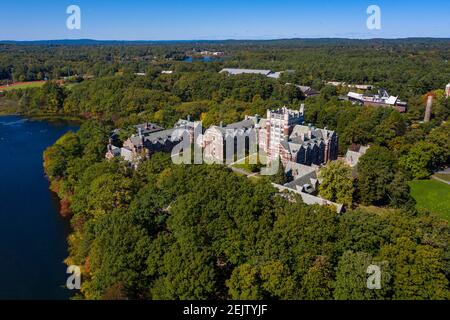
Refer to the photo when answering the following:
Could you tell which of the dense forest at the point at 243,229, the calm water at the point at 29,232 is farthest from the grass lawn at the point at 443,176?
the calm water at the point at 29,232

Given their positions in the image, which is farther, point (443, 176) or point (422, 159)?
point (443, 176)

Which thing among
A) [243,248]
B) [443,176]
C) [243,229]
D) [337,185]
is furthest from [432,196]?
[243,248]

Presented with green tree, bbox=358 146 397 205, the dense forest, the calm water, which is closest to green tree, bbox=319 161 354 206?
the dense forest

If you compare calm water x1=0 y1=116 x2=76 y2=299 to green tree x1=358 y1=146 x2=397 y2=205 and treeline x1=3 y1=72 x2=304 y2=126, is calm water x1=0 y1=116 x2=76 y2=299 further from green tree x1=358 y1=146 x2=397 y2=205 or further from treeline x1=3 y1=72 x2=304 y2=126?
green tree x1=358 y1=146 x2=397 y2=205

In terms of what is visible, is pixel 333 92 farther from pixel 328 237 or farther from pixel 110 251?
pixel 110 251

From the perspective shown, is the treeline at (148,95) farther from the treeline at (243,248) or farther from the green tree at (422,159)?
the treeline at (243,248)

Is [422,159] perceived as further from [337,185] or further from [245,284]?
[245,284]
